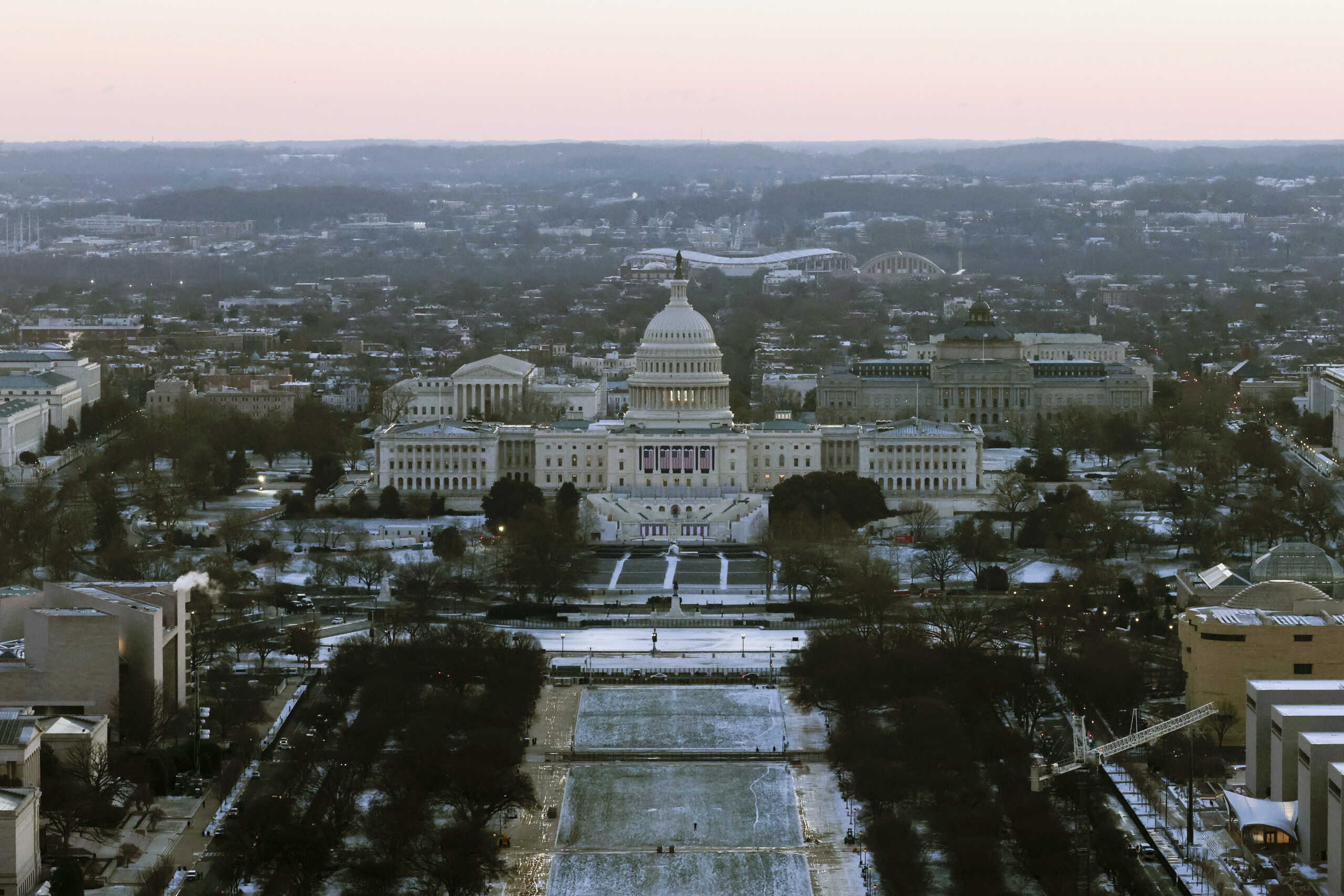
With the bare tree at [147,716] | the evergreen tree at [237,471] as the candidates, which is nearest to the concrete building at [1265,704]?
the bare tree at [147,716]

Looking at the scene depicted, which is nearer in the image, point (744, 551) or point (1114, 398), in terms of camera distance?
point (744, 551)

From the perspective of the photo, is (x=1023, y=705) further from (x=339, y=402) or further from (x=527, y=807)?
(x=339, y=402)

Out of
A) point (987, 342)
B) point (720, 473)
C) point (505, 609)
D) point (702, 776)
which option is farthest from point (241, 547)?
point (987, 342)

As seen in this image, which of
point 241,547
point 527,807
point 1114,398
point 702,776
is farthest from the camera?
point 1114,398

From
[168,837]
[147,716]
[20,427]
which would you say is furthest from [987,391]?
[168,837]

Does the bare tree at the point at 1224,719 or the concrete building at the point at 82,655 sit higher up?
the concrete building at the point at 82,655

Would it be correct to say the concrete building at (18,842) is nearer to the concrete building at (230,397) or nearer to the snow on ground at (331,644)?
the snow on ground at (331,644)

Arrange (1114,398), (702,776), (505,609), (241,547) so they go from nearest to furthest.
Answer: (702,776) < (505,609) < (241,547) < (1114,398)

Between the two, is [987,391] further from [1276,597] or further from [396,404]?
[1276,597]
